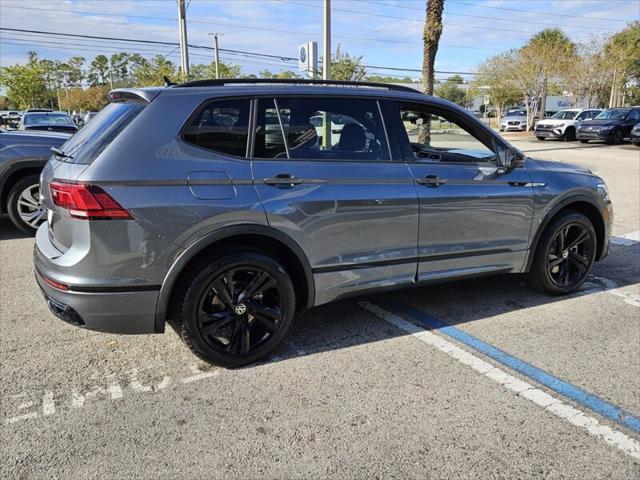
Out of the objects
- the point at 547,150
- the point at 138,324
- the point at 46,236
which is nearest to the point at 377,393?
the point at 138,324

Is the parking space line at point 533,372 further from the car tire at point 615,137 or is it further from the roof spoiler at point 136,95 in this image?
the car tire at point 615,137

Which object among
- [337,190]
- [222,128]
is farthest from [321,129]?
[222,128]

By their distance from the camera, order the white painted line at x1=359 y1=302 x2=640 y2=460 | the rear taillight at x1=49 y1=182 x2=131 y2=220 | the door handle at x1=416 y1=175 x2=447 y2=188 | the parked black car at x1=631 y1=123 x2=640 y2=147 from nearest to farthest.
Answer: the white painted line at x1=359 y1=302 x2=640 y2=460 < the rear taillight at x1=49 y1=182 x2=131 y2=220 < the door handle at x1=416 y1=175 x2=447 y2=188 < the parked black car at x1=631 y1=123 x2=640 y2=147

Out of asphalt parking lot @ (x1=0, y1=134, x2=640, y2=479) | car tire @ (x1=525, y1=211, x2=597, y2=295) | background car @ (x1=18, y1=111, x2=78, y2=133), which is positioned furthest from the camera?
background car @ (x1=18, y1=111, x2=78, y2=133)

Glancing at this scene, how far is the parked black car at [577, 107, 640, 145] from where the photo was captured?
24.2m

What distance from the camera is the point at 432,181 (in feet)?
12.6

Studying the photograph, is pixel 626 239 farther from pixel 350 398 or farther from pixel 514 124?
pixel 514 124

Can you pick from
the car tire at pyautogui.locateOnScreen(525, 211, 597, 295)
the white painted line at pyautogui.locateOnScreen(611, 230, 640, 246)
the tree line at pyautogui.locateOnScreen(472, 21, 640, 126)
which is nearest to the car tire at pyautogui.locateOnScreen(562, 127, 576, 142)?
the tree line at pyautogui.locateOnScreen(472, 21, 640, 126)

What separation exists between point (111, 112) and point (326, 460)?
246cm

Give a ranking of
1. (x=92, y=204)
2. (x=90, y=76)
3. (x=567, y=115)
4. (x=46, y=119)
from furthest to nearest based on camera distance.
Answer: (x=90, y=76), (x=567, y=115), (x=46, y=119), (x=92, y=204)

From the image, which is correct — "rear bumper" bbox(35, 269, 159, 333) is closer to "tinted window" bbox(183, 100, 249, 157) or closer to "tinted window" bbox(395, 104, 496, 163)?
"tinted window" bbox(183, 100, 249, 157)

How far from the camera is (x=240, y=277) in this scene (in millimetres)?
3346

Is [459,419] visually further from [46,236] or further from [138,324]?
[46,236]

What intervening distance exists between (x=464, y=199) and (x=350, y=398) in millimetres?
1789
